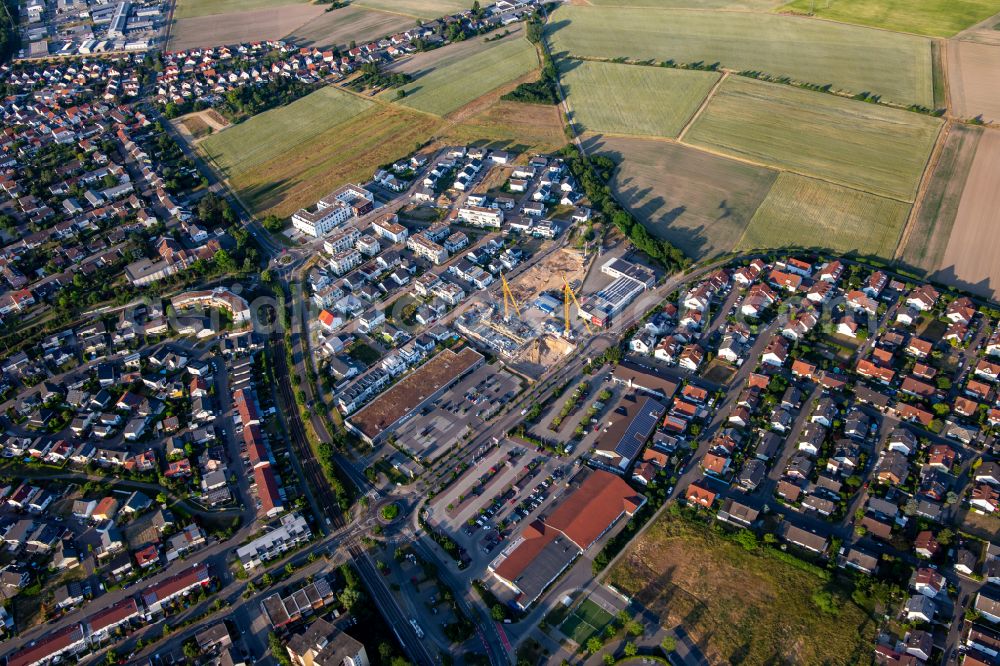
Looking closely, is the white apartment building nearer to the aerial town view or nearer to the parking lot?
the aerial town view

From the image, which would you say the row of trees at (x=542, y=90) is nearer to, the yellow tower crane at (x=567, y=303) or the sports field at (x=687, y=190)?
the sports field at (x=687, y=190)

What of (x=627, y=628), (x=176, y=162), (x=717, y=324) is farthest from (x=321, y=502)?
(x=176, y=162)

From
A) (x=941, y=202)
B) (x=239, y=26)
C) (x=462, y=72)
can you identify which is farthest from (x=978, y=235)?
(x=239, y=26)

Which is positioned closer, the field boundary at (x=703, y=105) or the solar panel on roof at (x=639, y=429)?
the solar panel on roof at (x=639, y=429)

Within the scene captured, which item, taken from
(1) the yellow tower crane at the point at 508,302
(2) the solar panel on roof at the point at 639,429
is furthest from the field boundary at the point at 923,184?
(1) the yellow tower crane at the point at 508,302

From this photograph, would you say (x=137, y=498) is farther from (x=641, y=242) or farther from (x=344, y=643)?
(x=641, y=242)

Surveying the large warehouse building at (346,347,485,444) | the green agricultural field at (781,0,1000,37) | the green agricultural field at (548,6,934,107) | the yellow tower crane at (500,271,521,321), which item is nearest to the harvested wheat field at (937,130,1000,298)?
the green agricultural field at (548,6,934,107)
